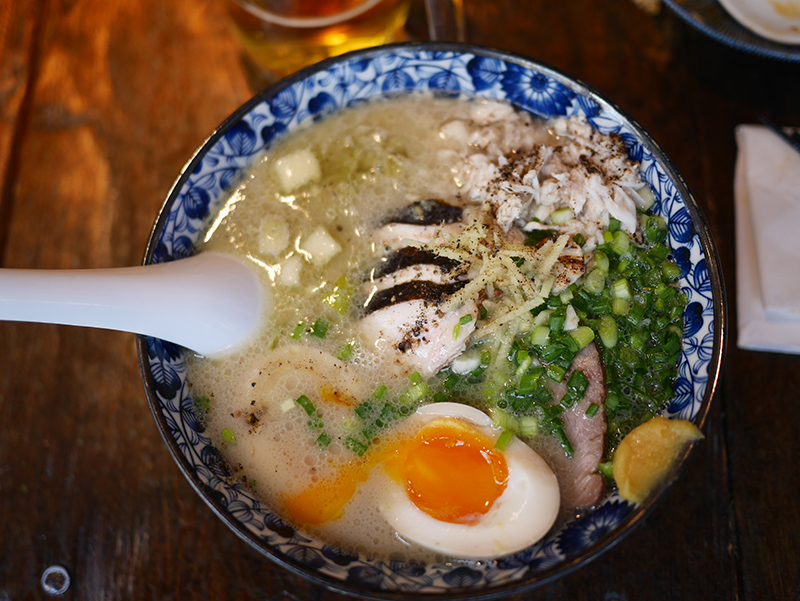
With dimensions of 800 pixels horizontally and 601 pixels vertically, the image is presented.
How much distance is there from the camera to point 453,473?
1376 millimetres

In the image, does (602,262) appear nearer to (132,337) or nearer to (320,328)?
(320,328)

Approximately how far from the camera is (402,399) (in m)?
1.50

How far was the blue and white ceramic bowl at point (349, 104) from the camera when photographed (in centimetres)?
122

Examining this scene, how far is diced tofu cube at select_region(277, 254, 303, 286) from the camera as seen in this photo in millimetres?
1592

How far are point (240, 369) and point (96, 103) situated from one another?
1255 mm

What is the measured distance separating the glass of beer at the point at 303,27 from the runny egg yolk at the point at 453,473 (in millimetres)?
1344

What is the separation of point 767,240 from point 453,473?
1.22m

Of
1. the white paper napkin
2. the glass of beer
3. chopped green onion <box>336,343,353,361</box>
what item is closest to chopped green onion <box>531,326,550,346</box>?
chopped green onion <box>336,343,353,361</box>

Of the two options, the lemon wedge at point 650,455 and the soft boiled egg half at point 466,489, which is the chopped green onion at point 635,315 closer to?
the lemon wedge at point 650,455

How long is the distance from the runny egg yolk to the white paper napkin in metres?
0.91

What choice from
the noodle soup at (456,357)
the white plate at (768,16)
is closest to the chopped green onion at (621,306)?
the noodle soup at (456,357)

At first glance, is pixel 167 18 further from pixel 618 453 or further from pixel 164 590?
pixel 618 453

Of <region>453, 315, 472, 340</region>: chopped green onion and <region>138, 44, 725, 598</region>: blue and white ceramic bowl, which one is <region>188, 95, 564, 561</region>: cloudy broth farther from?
<region>453, 315, 472, 340</region>: chopped green onion

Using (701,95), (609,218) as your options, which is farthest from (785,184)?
(609,218)
